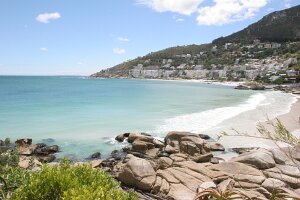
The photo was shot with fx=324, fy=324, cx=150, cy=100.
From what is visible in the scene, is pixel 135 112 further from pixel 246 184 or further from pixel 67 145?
pixel 246 184

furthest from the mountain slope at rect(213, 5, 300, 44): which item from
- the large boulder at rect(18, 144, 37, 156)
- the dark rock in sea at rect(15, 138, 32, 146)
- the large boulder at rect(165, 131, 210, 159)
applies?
the large boulder at rect(18, 144, 37, 156)

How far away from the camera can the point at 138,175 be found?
12938 millimetres

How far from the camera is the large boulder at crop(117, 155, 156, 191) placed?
41.5 ft

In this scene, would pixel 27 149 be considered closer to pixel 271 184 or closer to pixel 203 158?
pixel 203 158

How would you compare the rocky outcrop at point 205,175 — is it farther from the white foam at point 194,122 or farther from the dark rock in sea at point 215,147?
the white foam at point 194,122

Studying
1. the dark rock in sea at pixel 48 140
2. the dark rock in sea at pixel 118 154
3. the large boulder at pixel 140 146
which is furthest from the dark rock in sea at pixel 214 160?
the dark rock in sea at pixel 48 140

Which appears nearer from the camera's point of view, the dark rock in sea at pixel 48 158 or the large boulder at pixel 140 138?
the dark rock in sea at pixel 48 158

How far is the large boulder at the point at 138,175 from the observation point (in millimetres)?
12656

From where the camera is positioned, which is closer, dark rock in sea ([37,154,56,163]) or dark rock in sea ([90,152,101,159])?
dark rock in sea ([37,154,56,163])

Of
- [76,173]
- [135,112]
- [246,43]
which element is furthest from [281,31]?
[76,173]

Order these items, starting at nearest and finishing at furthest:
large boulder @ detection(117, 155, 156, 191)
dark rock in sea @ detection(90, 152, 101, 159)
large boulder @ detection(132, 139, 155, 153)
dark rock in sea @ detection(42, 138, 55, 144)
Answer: large boulder @ detection(117, 155, 156, 191) < dark rock in sea @ detection(90, 152, 101, 159) < large boulder @ detection(132, 139, 155, 153) < dark rock in sea @ detection(42, 138, 55, 144)

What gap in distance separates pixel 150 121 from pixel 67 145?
1117 cm

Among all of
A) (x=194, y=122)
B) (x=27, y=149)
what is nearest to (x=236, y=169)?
(x=27, y=149)

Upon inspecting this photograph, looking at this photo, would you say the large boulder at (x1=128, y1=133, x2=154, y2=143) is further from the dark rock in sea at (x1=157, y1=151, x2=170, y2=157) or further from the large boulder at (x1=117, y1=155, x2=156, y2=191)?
the large boulder at (x1=117, y1=155, x2=156, y2=191)
